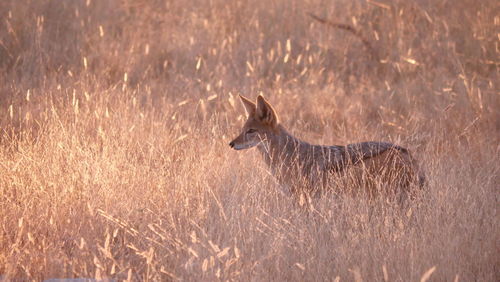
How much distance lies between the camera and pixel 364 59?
454 inches

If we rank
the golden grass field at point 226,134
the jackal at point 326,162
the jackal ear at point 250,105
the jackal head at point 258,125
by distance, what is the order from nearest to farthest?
1. the golden grass field at point 226,134
2. the jackal at point 326,162
3. the jackal head at point 258,125
4. the jackal ear at point 250,105

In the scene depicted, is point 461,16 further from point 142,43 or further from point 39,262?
point 39,262

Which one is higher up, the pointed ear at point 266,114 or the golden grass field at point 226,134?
the pointed ear at point 266,114

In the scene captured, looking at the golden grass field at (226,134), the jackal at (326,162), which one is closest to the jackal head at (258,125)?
the jackal at (326,162)

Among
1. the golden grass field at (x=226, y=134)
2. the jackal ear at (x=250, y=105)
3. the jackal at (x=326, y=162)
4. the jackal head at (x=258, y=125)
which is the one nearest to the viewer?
the golden grass field at (x=226, y=134)

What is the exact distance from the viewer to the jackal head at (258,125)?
272 inches

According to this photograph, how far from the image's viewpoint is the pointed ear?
6.92 metres

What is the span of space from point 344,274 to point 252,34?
794cm

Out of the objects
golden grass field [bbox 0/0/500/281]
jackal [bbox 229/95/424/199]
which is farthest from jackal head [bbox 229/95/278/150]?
golden grass field [bbox 0/0/500/281]

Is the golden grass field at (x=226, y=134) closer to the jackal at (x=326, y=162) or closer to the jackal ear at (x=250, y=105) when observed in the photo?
the jackal at (x=326, y=162)

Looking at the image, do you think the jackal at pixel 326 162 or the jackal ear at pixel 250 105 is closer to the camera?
the jackal at pixel 326 162

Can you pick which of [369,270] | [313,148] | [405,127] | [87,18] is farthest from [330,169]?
[87,18]

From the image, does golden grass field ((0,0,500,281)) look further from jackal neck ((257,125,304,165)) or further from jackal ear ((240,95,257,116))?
jackal ear ((240,95,257,116))

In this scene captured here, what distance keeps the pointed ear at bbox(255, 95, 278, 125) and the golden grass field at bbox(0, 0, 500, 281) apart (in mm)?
448
